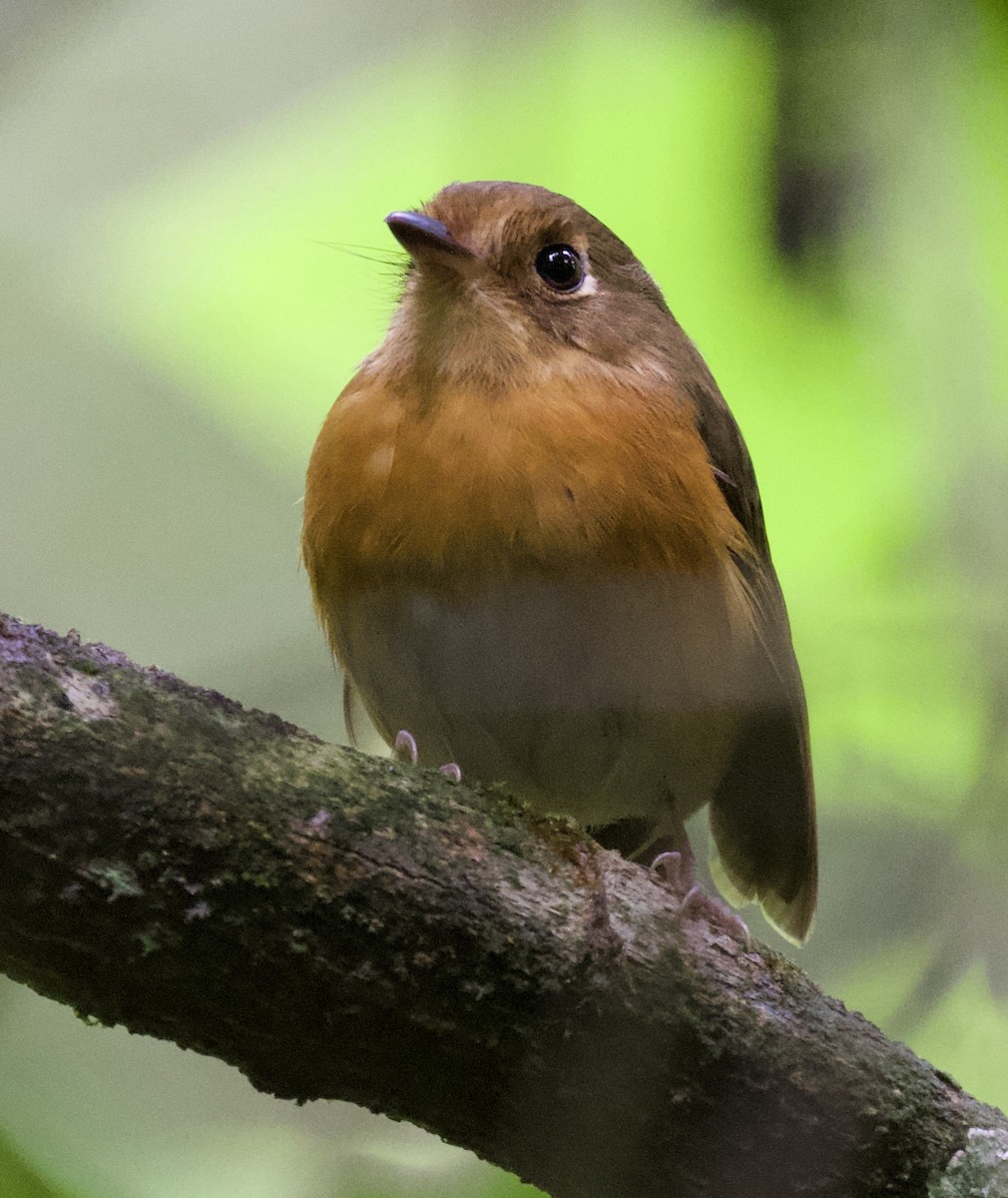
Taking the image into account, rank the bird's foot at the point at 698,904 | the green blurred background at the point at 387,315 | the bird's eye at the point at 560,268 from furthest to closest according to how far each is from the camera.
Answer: the bird's eye at the point at 560,268, the bird's foot at the point at 698,904, the green blurred background at the point at 387,315

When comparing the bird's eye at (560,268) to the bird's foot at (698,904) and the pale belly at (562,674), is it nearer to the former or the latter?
the pale belly at (562,674)

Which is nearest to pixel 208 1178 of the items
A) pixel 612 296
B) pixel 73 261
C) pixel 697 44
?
pixel 73 261

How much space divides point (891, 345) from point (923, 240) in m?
0.14

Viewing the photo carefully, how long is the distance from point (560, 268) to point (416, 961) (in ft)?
3.18

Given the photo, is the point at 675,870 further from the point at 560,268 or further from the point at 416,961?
the point at 560,268

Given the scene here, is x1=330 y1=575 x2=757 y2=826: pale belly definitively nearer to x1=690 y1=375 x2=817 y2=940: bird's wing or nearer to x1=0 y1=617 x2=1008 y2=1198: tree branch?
x1=690 y1=375 x2=817 y2=940: bird's wing

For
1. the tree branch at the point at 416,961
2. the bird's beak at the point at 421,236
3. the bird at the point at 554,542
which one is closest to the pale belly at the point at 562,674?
the bird at the point at 554,542

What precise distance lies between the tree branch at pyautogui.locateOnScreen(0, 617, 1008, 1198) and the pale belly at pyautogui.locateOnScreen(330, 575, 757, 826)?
8.7 inches

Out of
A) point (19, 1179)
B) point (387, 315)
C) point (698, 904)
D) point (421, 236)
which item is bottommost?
point (19, 1179)

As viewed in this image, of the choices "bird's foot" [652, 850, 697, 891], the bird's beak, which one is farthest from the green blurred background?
"bird's foot" [652, 850, 697, 891]

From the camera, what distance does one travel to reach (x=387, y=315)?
163cm

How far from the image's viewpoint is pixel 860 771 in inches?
51.9

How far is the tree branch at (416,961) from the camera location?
990mm

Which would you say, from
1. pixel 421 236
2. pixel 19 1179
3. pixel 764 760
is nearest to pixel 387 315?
pixel 421 236
